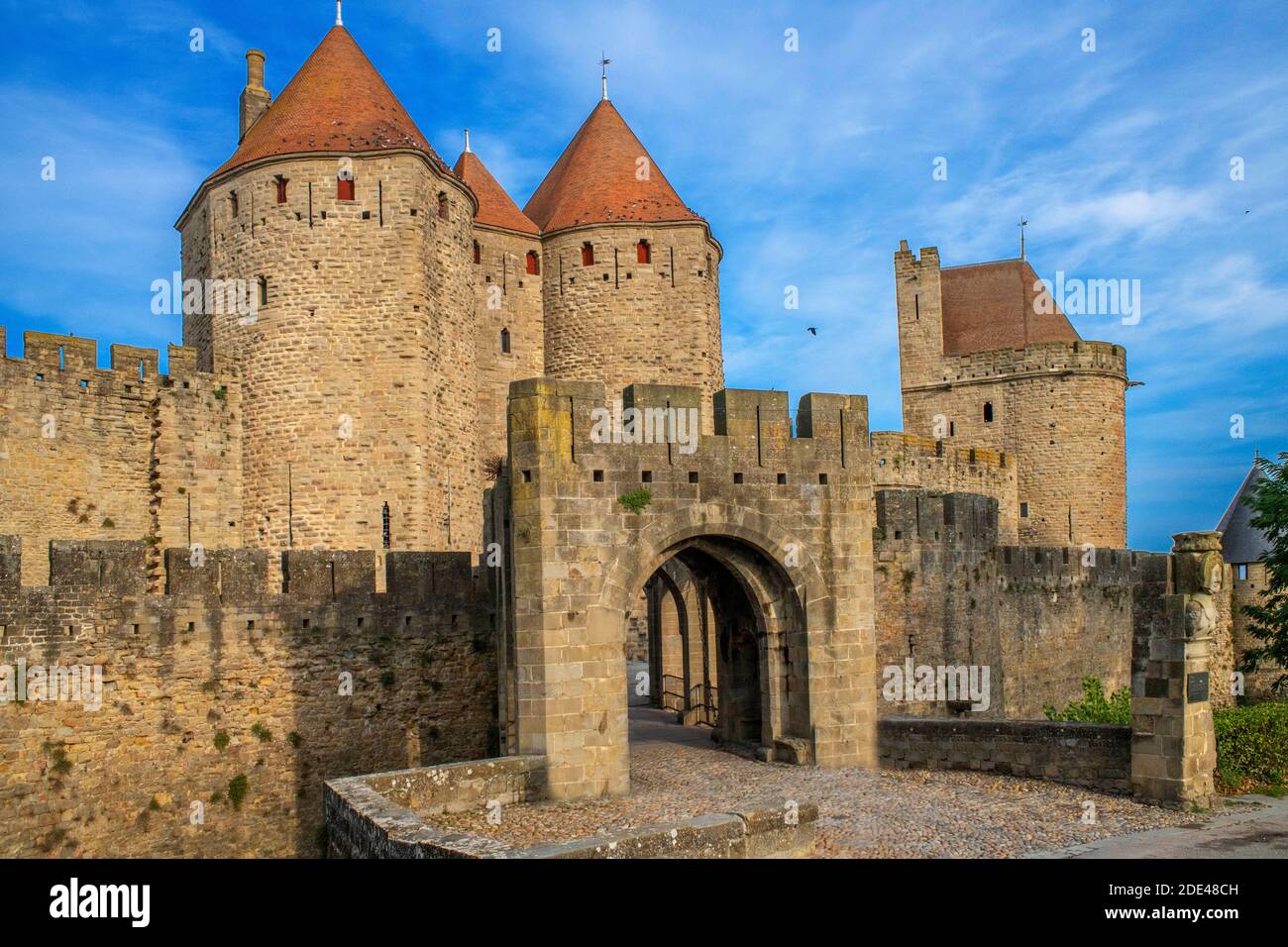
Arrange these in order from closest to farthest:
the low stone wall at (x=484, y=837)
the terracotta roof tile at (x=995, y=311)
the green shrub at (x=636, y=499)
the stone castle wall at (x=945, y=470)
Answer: the low stone wall at (x=484, y=837)
the green shrub at (x=636, y=499)
the stone castle wall at (x=945, y=470)
the terracotta roof tile at (x=995, y=311)

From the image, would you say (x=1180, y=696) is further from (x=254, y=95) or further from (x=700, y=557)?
(x=254, y=95)

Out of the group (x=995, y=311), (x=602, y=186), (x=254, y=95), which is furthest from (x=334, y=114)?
(x=995, y=311)

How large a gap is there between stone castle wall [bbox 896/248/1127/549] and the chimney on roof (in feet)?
71.2

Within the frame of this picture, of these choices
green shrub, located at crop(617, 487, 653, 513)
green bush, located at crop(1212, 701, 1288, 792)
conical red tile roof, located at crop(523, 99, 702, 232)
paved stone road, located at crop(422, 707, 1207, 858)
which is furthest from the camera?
conical red tile roof, located at crop(523, 99, 702, 232)

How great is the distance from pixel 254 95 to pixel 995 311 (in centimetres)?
2559

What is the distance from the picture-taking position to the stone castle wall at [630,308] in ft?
103

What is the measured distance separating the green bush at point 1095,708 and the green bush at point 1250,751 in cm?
225

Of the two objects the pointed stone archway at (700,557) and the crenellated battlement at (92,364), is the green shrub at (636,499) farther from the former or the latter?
the crenellated battlement at (92,364)

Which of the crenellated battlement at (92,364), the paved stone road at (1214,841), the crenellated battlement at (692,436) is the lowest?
the paved stone road at (1214,841)

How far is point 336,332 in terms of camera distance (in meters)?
24.5

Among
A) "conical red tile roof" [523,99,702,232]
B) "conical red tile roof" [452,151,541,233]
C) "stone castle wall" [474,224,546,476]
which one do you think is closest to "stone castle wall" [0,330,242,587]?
"stone castle wall" [474,224,546,476]

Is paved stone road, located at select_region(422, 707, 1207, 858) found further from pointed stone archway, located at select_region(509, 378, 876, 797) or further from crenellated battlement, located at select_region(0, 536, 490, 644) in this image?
crenellated battlement, located at select_region(0, 536, 490, 644)

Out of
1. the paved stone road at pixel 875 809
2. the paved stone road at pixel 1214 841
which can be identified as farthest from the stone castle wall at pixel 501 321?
the paved stone road at pixel 1214 841

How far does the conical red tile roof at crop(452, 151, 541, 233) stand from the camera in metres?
31.5
